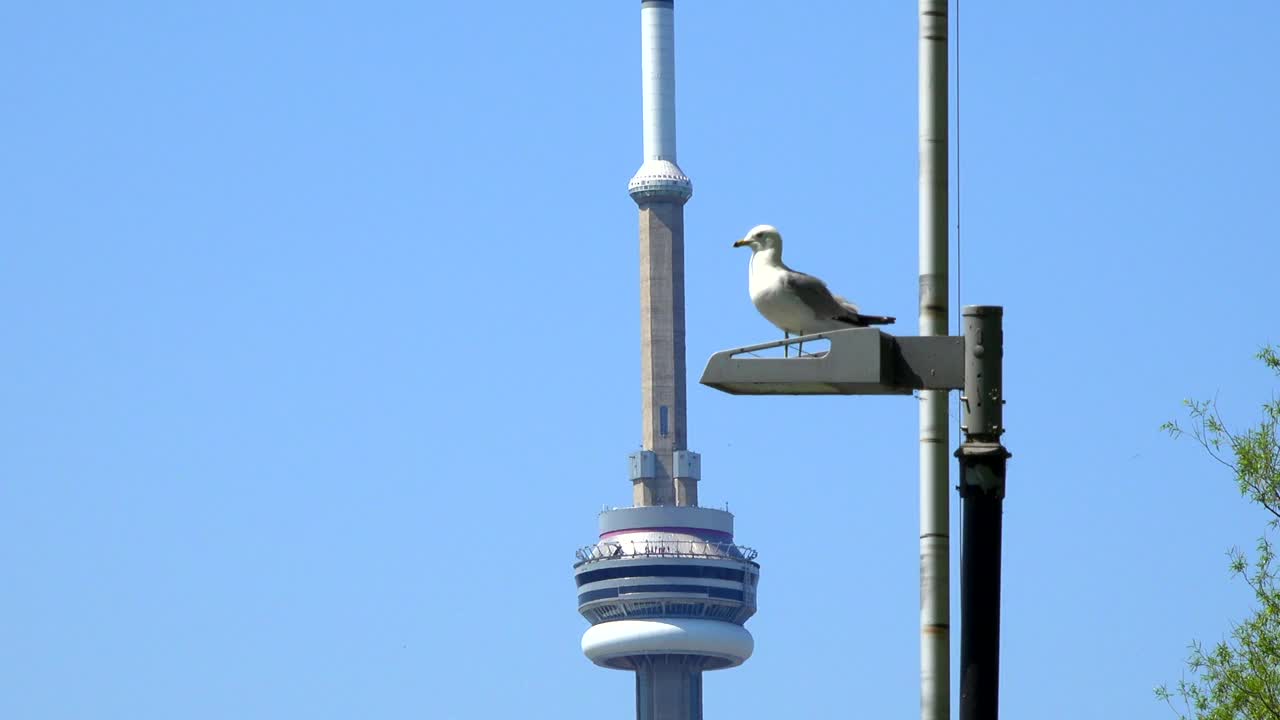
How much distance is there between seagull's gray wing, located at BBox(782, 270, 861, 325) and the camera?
16.9 metres

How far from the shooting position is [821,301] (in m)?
16.9

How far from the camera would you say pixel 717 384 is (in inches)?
632

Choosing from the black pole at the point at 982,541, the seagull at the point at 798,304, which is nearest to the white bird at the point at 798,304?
the seagull at the point at 798,304

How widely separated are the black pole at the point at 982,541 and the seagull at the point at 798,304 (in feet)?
6.63

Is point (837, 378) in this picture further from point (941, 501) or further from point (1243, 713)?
point (1243, 713)

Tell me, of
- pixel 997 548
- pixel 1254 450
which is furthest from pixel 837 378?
pixel 1254 450

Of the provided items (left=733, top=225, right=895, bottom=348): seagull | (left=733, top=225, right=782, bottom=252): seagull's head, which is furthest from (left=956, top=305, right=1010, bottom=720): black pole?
(left=733, top=225, right=782, bottom=252): seagull's head

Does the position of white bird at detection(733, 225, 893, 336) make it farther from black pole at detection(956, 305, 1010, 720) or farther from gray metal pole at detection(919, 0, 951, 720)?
black pole at detection(956, 305, 1010, 720)

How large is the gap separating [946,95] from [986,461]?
15.5 ft

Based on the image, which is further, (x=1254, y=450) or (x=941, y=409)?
(x=1254, y=450)

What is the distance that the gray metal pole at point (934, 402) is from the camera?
687 inches

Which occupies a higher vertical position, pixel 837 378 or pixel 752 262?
pixel 752 262

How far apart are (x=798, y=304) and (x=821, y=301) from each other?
22cm

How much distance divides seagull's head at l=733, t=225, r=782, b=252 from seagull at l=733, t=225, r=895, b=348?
55 centimetres
